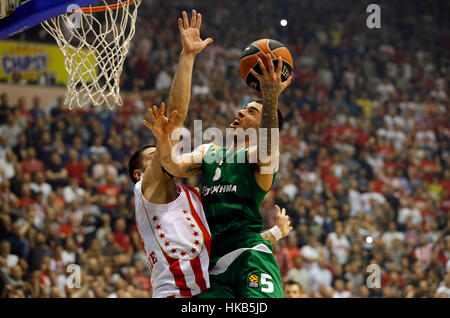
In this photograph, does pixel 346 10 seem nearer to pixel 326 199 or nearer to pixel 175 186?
pixel 326 199

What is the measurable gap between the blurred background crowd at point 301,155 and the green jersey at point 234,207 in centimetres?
287

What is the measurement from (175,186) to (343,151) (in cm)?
785

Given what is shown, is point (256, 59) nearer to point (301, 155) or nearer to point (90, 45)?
point (90, 45)

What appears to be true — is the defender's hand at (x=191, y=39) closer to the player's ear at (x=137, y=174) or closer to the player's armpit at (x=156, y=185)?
the player's armpit at (x=156, y=185)

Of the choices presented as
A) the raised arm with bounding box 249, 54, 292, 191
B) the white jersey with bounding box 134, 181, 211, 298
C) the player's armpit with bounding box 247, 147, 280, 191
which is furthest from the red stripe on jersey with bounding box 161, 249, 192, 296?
the raised arm with bounding box 249, 54, 292, 191

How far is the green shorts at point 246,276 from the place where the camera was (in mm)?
3324

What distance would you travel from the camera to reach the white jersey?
339 cm

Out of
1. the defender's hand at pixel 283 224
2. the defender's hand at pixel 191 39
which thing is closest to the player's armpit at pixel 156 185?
the defender's hand at pixel 191 39

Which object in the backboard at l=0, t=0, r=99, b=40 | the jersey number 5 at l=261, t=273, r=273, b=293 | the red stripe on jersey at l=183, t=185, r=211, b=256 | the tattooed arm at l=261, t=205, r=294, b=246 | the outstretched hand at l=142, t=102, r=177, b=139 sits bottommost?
the jersey number 5 at l=261, t=273, r=273, b=293

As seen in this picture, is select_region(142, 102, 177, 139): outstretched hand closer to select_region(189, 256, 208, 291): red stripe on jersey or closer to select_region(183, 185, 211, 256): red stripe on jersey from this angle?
select_region(183, 185, 211, 256): red stripe on jersey

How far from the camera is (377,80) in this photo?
13.1 m

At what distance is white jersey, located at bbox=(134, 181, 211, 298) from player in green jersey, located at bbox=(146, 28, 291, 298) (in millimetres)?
95
